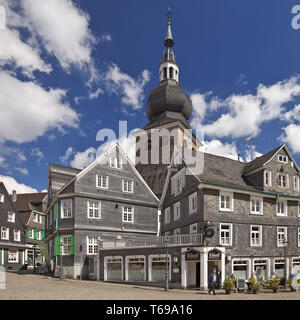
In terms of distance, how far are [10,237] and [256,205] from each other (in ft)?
116

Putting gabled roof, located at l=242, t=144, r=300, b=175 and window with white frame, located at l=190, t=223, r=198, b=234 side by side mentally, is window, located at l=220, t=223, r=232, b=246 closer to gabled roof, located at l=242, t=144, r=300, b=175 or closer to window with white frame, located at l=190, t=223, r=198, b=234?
window with white frame, located at l=190, t=223, r=198, b=234

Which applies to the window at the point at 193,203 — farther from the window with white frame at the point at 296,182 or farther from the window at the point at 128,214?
the window at the point at 128,214

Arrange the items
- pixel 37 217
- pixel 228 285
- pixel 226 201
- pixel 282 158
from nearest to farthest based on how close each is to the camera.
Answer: pixel 228 285 → pixel 226 201 → pixel 282 158 → pixel 37 217

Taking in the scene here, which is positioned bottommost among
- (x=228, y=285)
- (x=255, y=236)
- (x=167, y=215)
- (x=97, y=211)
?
(x=228, y=285)

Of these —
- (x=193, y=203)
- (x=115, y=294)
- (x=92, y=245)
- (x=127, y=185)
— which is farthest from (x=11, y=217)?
(x=115, y=294)

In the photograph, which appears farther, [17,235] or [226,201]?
[17,235]

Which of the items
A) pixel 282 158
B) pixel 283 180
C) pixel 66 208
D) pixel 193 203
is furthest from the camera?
pixel 66 208

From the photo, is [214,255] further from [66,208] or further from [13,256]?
[13,256]

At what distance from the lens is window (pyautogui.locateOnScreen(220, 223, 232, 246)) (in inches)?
1018

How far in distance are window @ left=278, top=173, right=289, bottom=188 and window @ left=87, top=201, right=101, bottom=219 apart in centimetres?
1693

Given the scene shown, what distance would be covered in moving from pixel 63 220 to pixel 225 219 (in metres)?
15.8

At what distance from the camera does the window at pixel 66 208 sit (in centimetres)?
3372

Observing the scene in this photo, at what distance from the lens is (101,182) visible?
116ft

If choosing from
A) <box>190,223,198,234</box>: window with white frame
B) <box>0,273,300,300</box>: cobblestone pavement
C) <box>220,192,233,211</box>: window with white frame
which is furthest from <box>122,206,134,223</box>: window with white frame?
<box>0,273,300,300</box>: cobblestone pavement
